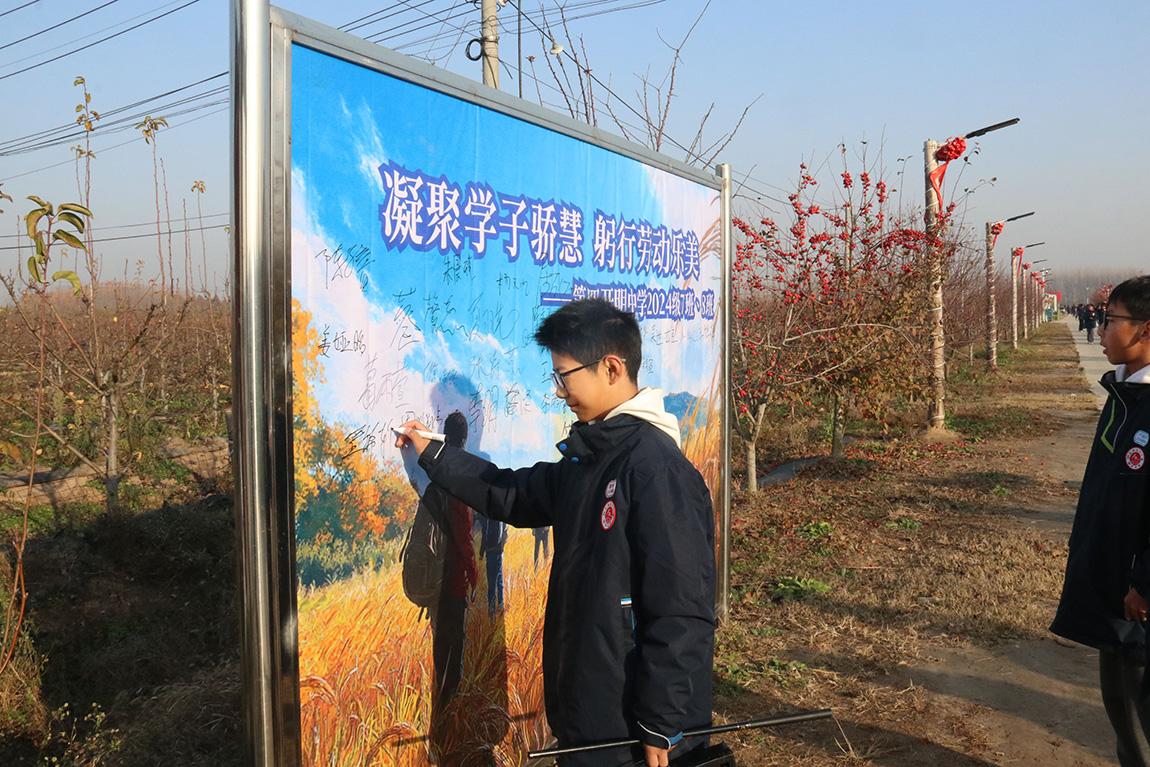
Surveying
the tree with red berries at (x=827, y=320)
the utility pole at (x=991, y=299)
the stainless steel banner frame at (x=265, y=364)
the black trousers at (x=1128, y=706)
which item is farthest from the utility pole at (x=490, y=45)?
the utility pole at (x=991, y=299)

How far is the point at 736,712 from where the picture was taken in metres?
3.72

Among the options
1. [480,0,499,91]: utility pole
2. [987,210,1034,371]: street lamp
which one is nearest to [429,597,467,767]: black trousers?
[480,0,499,91]: utility pole

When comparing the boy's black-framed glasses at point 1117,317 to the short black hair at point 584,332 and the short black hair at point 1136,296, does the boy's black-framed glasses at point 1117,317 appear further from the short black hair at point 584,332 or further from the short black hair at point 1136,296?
the short black hair at point 584,332

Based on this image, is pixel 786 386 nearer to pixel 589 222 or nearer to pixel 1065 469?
pixel 1065 469

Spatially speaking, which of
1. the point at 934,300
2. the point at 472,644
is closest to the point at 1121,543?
the point at 472,644

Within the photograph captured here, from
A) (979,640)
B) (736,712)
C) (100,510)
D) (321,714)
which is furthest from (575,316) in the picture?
(100,510)

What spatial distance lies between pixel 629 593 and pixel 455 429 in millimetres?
833

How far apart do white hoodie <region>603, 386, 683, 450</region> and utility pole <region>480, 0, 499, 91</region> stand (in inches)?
298

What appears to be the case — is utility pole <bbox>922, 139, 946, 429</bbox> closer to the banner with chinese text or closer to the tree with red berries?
the tree with red berries

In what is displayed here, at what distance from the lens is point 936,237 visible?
425 inches

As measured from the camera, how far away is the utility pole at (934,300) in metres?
10.7

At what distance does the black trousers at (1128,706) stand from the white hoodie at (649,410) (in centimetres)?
160

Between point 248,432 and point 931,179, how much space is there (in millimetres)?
11557
